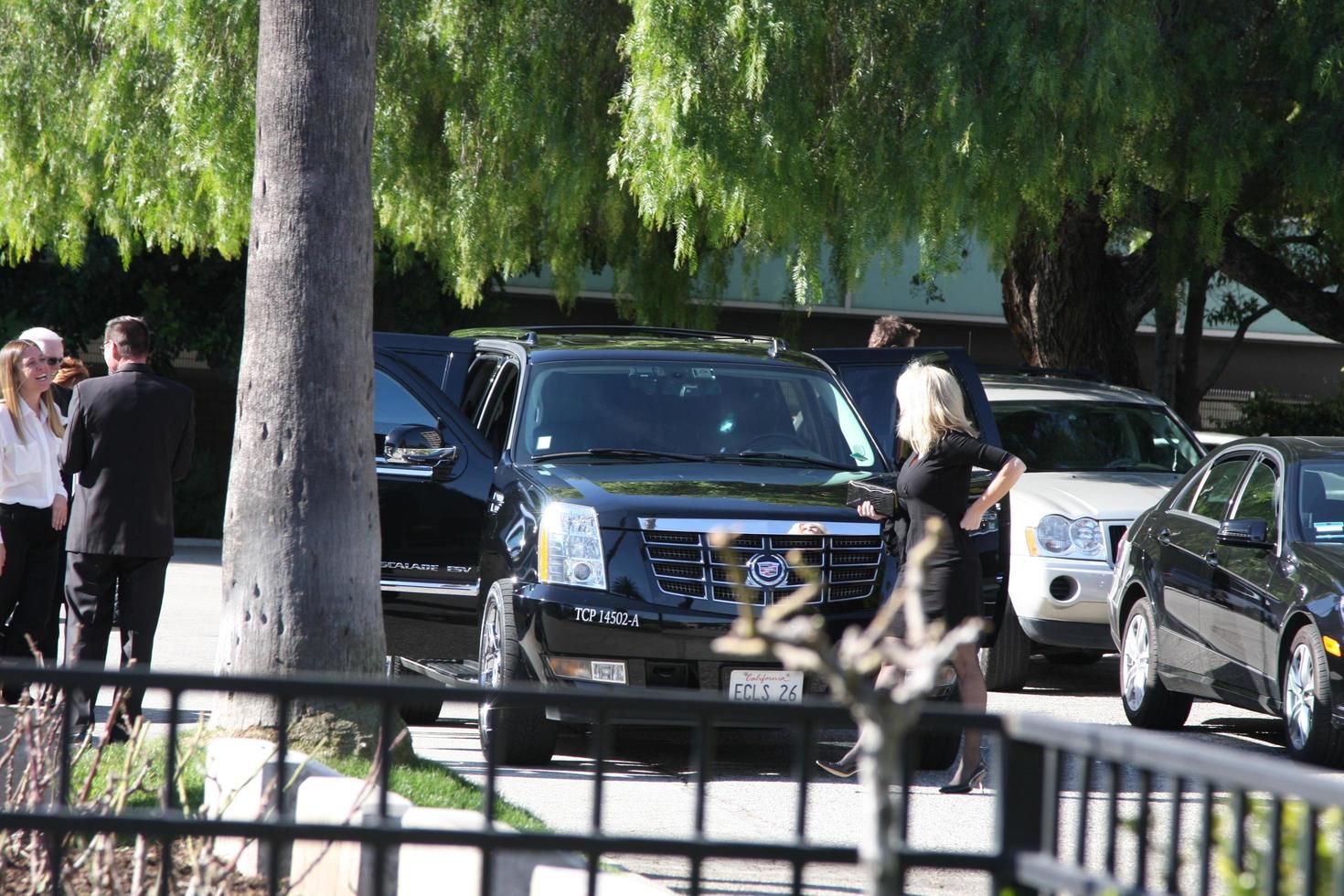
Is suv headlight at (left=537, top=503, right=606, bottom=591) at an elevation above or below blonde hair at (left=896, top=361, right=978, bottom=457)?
below

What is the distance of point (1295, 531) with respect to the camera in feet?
28.7

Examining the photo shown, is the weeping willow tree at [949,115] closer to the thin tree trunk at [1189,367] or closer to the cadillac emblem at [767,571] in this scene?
the cadillac emblem at [767,571]

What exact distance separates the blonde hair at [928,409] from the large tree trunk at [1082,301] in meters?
9.66

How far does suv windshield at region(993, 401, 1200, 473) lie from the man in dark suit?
20.2 feet

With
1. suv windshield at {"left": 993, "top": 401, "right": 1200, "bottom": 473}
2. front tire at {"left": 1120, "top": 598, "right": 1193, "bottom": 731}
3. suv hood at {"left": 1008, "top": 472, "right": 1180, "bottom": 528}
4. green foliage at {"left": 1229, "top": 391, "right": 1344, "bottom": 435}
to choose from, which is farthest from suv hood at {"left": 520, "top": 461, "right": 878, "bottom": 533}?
green foliage at {"left": 1229, "top": 391, "right": 1344, "bottom": 435}

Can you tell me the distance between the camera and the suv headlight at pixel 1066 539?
10.8 metres

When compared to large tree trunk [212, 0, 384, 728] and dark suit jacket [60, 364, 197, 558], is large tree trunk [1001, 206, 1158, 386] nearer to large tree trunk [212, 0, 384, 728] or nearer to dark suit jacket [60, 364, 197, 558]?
dark suit jacket [60, 364, 197, 558]

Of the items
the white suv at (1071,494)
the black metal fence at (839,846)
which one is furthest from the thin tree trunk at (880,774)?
the white suv at (1071,494)

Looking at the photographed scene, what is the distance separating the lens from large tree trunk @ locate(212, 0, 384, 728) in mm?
6555

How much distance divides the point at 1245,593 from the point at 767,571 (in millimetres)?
2761

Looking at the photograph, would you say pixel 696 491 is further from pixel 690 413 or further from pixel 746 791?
pixel 746 791

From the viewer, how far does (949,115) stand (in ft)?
39.4

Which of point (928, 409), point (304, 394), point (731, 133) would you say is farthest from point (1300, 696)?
point (731, 133)

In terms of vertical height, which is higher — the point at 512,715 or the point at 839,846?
the point at 839,846
